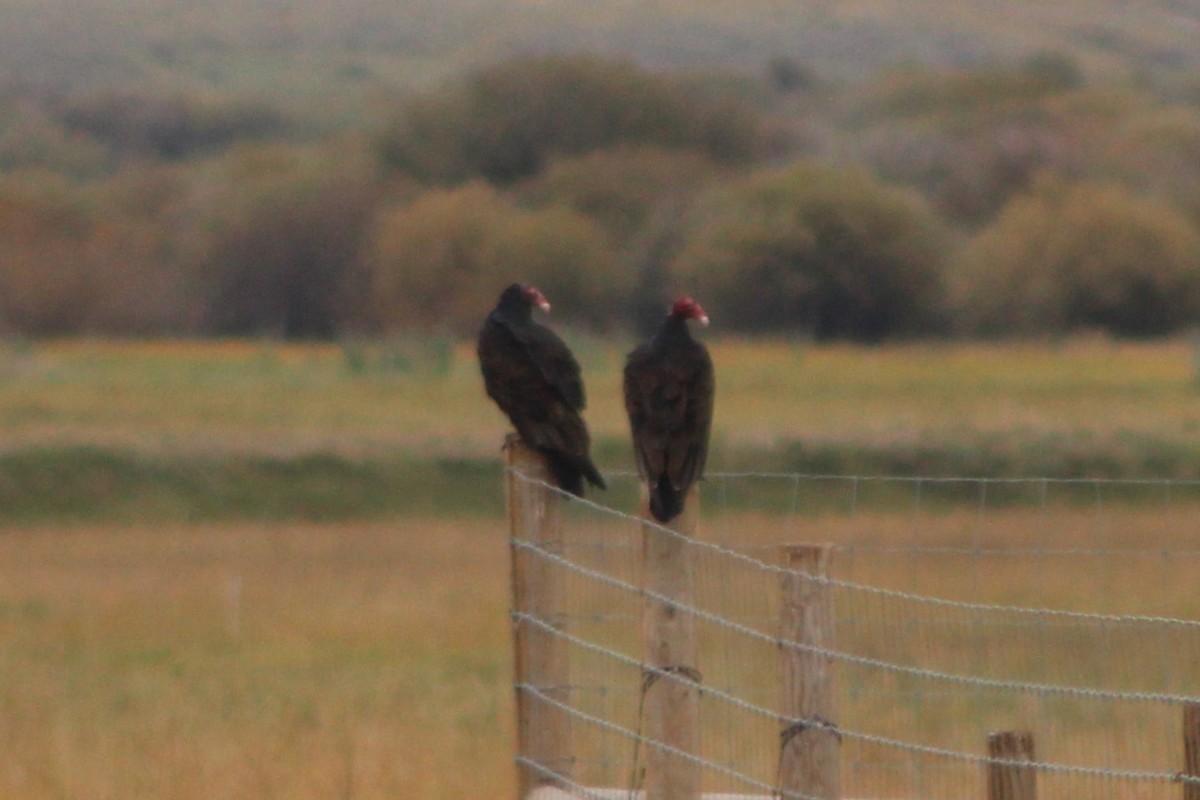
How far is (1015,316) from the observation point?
28.3m

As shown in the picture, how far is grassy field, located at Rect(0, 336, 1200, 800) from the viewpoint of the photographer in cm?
831

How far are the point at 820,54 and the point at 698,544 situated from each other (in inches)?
2864

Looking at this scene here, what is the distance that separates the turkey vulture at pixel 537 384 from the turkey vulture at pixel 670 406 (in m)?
0.24

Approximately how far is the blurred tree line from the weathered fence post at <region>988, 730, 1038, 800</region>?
21.6 meters

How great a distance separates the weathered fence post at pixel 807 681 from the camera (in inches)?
168

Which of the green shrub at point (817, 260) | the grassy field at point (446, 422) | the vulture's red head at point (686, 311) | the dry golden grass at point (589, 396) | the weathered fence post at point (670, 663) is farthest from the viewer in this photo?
the green shrub at point (817, 260)

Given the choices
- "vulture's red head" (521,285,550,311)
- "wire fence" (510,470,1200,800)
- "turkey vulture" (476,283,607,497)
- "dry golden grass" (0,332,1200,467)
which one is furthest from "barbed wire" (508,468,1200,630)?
"dry golden grass" (0,332,1200,467)

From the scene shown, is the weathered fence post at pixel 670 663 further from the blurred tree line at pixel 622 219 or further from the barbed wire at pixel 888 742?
the blurred tree line at pixel 622 219

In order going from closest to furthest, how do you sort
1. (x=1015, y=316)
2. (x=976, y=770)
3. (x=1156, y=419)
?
(x=976, y=770) → (x=1156, y=419) → (x=1015, y=316)

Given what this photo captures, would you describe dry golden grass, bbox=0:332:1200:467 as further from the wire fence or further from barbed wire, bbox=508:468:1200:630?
barbed wire, bbox=508:468:1200:630

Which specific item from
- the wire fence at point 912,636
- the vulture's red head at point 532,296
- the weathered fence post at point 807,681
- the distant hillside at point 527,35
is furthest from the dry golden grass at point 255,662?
the distant hillside at point 527,35

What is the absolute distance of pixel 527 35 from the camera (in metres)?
72.2

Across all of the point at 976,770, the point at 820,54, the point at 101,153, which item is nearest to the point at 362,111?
the point at 101,153

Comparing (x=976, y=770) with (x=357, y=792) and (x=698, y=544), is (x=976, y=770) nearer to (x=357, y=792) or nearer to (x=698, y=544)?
(x=357, y=792)
